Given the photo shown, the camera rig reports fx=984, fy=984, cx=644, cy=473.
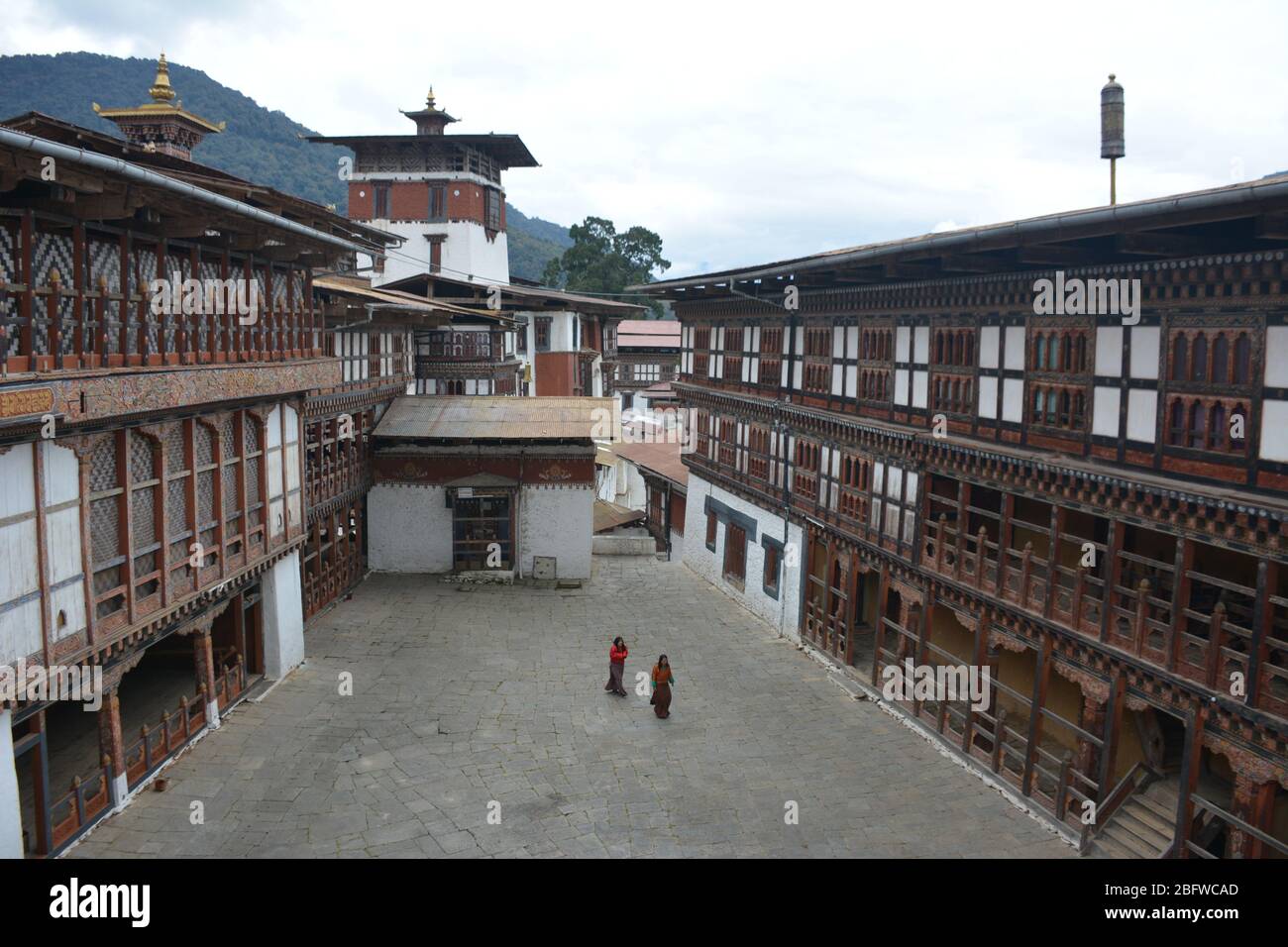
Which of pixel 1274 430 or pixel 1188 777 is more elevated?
pixel 1274 430

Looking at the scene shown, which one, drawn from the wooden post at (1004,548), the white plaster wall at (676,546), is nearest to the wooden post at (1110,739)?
the wooden post at (1004,548)

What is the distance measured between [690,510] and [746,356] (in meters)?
7.48

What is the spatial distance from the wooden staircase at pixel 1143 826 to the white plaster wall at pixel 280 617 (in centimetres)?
1620

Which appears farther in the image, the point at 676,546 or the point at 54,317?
the point at 676,546

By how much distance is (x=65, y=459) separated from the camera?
43.0ft

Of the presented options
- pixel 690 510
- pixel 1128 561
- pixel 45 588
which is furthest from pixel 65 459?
pixel 690 510

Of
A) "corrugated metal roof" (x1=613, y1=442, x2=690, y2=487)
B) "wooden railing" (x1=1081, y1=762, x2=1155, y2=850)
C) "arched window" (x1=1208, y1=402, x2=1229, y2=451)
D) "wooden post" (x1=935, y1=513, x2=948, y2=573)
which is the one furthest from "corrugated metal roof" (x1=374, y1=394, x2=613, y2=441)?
"arched window" (x1=1208, y1=402, x2=1229, y2=451)

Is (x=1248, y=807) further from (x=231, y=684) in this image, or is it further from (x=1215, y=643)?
(x=231, y=684)

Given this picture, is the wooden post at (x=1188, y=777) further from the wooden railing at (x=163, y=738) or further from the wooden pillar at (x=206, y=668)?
the wooden pillar at (x=206, y=668)

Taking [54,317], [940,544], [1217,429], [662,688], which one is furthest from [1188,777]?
[54,317]

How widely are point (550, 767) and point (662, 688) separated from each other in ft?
11.3

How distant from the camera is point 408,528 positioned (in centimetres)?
3234

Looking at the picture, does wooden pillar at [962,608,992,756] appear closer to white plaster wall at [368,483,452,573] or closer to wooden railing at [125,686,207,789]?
wooden railing at [125,686,207,789]

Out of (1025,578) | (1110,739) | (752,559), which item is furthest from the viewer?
(752,559)
